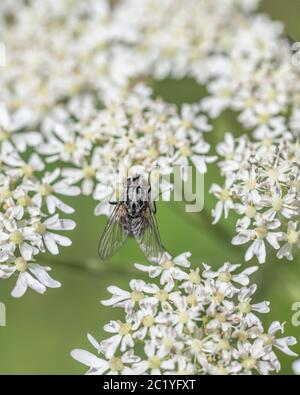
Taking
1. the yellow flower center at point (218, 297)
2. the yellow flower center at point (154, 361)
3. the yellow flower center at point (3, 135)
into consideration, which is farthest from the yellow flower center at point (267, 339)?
the yellow flower center at point (3, 135)

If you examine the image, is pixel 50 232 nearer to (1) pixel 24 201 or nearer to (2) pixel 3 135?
(1) pixel 24 201

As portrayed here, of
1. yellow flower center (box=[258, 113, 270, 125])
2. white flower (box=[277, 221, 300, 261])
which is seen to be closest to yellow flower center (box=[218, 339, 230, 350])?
white flower (box=[277, 221, 300, 261])

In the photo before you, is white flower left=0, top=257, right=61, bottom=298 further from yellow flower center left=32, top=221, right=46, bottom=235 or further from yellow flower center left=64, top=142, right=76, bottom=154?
yellow flower center left=64, top=142, right=76, bottom=154

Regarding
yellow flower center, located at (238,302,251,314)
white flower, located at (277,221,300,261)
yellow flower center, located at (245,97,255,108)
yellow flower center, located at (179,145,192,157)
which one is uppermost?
yellow flower center, located at (245,97,255,108)

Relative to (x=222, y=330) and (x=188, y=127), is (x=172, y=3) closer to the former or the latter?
(x=188, y=127)

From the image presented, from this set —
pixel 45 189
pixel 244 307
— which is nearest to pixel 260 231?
pixel 244 307

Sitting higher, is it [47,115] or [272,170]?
[47,115]
